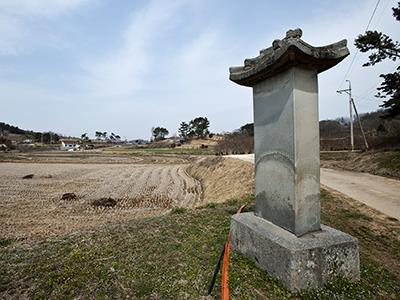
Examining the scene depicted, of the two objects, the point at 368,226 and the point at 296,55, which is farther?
the point at 368,226

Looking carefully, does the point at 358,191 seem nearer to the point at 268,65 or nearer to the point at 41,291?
the point at 268,65

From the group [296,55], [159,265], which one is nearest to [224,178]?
[159,265]

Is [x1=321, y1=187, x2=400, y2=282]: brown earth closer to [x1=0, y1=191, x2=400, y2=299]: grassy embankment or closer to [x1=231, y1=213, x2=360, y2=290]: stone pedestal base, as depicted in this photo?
[x1=0, y1=191, x2=400, y2=299]: grassy embankment

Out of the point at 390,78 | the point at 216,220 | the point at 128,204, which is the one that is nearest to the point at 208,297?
the point at 216,220

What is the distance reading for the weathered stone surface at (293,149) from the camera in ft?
9.19

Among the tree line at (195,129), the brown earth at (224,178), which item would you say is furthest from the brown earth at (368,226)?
the tree line at (195,129)

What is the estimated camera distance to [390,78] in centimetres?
1281

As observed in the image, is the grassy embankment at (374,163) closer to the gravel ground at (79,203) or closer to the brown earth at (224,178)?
the brown earth at (224,178)

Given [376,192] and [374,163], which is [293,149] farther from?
[374,163]

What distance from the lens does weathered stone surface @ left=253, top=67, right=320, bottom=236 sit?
2801 millimetres

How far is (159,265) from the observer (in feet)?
11.1

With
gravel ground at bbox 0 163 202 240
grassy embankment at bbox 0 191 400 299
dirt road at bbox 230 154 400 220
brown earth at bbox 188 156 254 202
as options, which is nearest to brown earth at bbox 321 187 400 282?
grassy embankment at bbox 0 191 400 299

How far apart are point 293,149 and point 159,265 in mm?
2407

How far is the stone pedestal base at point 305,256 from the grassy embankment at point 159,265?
11 cm
